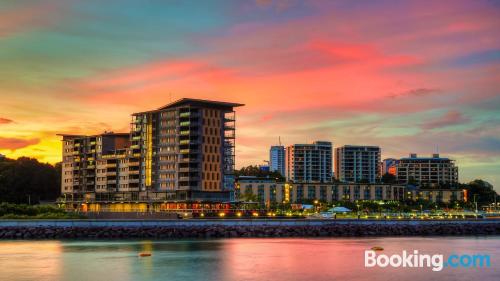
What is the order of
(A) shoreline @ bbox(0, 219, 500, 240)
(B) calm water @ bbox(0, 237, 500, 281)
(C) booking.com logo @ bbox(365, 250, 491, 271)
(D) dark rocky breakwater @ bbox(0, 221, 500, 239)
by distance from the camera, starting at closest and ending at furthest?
(B) calm water @ bbox(0, 237, 500, 281), (C) booking.com logo @ bbox(365, 250, 491, 271), (D) dark rocky breakwater @ bbox(0, 221, 500, 239), (A) shoreline @ bbox(0, 219, 500, 240)

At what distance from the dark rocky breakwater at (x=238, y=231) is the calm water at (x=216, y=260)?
334 inches

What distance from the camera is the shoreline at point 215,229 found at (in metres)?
97.6

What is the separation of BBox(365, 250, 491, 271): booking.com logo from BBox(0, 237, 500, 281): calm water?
3.51 ft

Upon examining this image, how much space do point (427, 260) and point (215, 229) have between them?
4371 cm

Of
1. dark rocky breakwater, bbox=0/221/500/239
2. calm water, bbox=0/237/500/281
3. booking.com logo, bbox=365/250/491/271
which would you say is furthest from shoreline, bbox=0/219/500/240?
booking.com logo, bbox=365/250/491/271

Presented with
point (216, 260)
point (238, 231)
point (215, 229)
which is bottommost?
point (216, 260)

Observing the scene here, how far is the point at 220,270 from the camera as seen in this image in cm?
5725

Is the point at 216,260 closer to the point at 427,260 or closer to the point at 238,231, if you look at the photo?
the point at 427,260

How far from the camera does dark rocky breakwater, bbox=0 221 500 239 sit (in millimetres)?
97250

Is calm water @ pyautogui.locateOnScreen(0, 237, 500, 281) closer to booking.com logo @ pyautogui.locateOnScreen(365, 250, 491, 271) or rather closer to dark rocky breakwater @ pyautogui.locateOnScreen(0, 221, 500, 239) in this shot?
booking.com logo @ pyautogui.locateOnScreen(365, 250, 491, 271)

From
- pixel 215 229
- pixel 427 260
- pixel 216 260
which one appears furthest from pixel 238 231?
pixel 427 260

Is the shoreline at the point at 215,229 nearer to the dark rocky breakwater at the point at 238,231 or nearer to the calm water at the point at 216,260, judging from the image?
the dark rocky breakwater at the point at 238,231

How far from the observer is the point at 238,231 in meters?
103

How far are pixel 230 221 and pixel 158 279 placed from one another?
189ft
